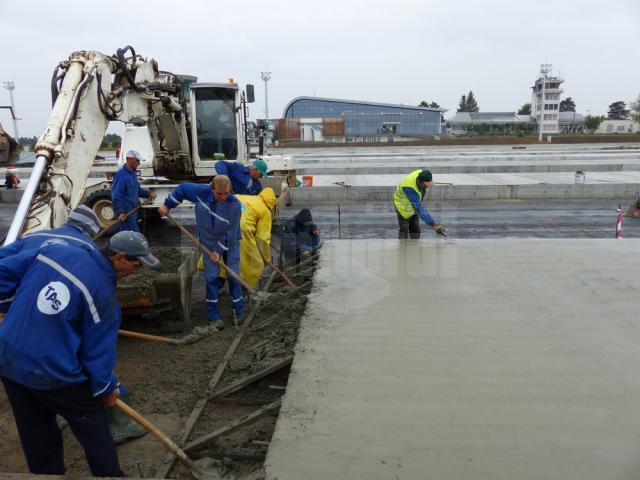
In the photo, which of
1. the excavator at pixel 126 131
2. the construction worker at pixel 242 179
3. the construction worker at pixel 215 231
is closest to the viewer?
the excavator at pixel 126 131

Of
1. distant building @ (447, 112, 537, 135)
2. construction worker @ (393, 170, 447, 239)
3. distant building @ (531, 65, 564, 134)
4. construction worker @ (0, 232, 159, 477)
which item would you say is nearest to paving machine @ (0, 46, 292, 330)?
construction worker @ (0, 232, 159, 477)

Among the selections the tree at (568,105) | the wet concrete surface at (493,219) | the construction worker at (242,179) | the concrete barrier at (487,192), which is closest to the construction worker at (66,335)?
the construction worker at (242,179)

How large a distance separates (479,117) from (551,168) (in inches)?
2205

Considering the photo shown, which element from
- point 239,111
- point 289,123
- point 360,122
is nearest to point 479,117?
point 360,122

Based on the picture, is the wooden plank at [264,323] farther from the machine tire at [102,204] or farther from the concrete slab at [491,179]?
the concrete slab at [491,179]

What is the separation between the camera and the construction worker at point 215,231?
4.84 m

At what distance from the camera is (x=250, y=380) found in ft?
10.9

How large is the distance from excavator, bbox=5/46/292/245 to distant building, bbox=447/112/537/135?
60.8 metres

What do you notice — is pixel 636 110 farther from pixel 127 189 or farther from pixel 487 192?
pixel 127 189

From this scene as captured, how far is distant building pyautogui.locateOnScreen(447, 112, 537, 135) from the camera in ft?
217

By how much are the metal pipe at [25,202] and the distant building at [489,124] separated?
66547 mm

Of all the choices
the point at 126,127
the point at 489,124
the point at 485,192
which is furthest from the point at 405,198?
the point at 489,124

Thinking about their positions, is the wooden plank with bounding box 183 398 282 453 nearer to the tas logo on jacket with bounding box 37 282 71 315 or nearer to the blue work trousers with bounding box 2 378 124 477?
the blue work trousers with bounding box 2 378 124 477

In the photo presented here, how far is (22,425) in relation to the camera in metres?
2.43
